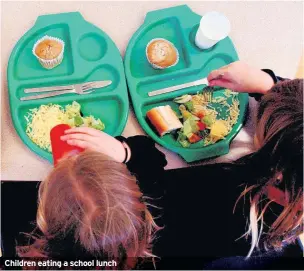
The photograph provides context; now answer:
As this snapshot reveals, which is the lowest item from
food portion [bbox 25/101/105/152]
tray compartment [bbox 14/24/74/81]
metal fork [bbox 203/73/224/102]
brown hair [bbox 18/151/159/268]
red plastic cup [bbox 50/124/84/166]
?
brown hair [bbox 18/151/159/268]

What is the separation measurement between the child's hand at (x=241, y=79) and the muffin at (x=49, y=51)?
0.98 feet

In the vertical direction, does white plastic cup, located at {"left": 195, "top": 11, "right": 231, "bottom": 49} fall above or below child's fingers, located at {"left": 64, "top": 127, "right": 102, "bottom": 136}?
above

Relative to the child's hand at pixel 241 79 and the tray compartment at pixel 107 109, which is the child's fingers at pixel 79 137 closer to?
the tray compartment at pixel 107 109

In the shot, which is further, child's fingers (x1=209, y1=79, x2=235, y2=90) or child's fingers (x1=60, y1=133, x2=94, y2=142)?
child's fingers (x1=209, y1=79, x2=235, y2=90)

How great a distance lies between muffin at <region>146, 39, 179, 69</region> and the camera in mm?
778

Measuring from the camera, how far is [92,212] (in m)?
0.58

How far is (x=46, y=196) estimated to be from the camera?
0.64 m

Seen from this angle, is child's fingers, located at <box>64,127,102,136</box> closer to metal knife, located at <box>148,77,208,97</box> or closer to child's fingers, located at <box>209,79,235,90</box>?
metal knife, located at <box>148,77,208,97</box>

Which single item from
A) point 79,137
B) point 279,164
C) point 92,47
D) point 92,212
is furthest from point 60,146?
point 279,164

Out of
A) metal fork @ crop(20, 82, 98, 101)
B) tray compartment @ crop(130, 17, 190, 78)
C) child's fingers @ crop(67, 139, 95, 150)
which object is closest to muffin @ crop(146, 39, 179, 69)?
tray compartment @ crop(130, 17, 190, 78)

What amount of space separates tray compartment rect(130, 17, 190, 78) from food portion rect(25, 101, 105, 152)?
139 mm

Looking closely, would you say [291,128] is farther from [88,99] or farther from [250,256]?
[88,99]

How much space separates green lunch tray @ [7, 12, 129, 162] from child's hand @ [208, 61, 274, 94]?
7.3 inches

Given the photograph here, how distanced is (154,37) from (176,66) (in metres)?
0.08
